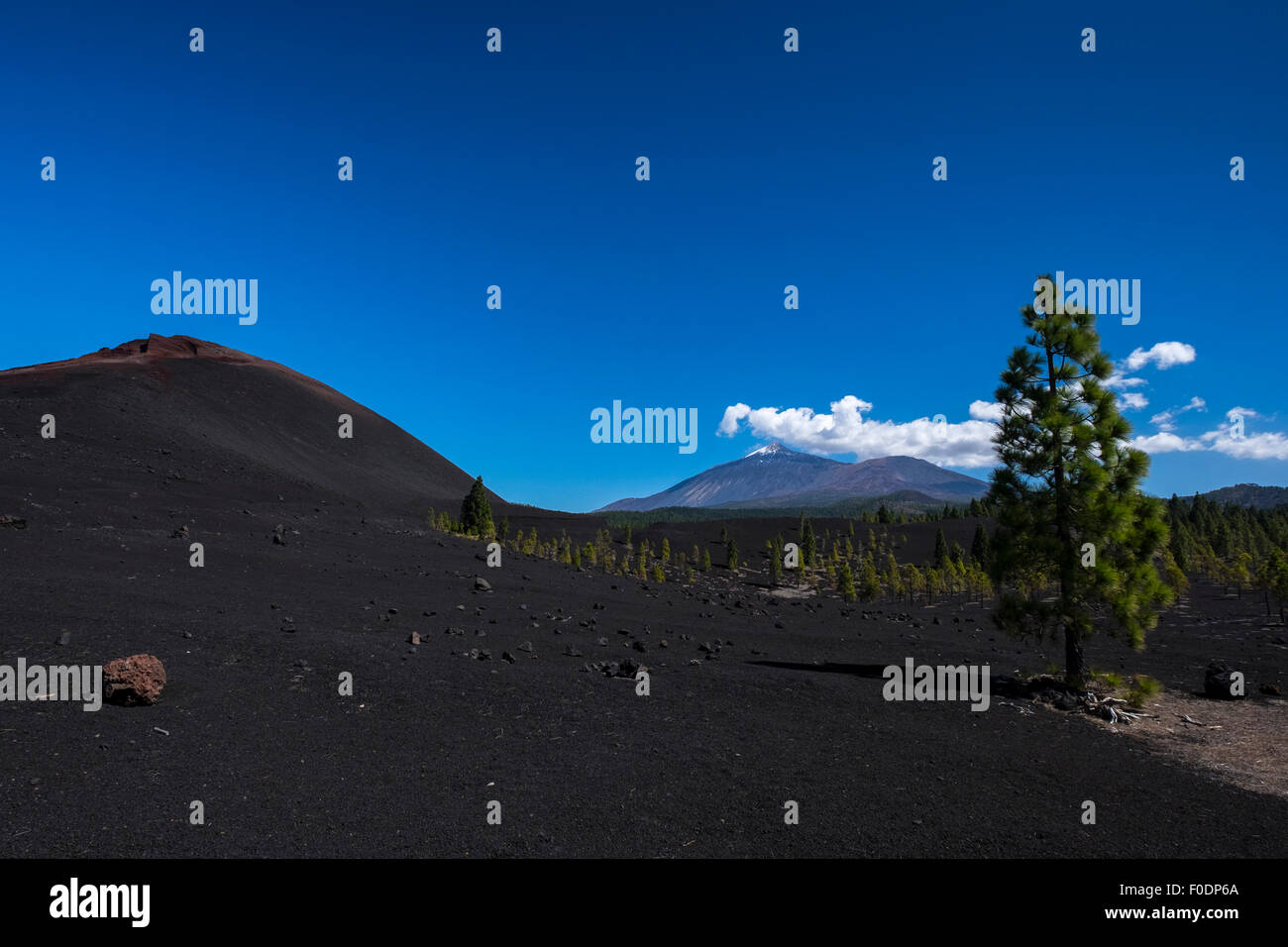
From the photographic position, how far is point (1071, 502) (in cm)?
1650

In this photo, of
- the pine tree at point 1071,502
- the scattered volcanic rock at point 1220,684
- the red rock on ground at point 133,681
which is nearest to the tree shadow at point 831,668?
the pine tree at point 1071,502

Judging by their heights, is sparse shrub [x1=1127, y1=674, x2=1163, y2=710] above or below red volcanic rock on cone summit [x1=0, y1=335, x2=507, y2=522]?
below

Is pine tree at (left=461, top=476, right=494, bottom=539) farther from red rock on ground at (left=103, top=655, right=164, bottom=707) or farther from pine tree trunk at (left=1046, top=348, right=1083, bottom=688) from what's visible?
pine tree trunk at (left=1046, top=348, right=1083, bottom=688)

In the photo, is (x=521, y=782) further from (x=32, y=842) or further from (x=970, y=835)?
(x=970, y=835)

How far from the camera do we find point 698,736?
41.5 feet

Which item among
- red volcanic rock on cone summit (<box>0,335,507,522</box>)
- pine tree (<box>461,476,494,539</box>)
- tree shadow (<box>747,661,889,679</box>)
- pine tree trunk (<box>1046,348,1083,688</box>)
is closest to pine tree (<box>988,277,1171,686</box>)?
pine tree trunk (<box>1046,348,1083,688</box>)

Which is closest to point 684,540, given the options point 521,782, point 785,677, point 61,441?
point 61,441

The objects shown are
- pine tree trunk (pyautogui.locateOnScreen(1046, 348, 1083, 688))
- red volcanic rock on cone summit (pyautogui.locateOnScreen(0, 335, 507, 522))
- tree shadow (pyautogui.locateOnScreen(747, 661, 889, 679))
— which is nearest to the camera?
pine tree trunk (pyautogui.locateOnScreen(1046, 348, 1083, 688))

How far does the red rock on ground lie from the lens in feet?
38.6

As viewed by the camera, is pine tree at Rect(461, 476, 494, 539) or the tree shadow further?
pine tree at Rect(461, 476, 494, 539)

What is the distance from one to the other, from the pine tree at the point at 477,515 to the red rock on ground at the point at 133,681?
4999cm

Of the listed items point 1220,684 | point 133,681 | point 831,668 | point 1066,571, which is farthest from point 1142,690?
point 133,681

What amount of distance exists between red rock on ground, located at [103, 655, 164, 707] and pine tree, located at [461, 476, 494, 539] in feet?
164
